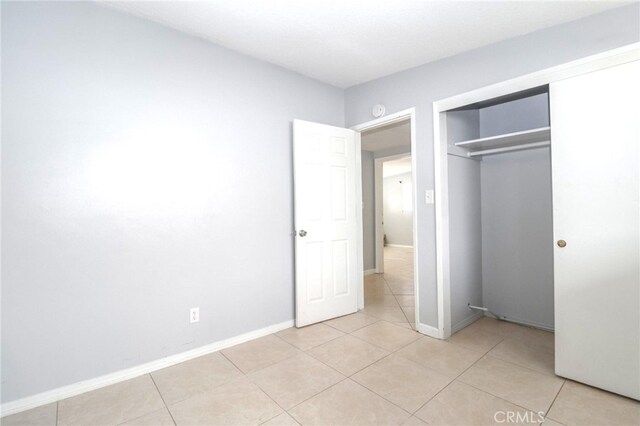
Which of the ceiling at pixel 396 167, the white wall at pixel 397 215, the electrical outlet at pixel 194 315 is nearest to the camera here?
the electrical outlet at pixel 194 315

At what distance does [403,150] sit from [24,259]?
523 cm

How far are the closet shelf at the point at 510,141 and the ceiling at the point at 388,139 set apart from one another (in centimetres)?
154

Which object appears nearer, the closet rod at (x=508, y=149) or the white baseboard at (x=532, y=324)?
the closet rod at (x=508, y=149)

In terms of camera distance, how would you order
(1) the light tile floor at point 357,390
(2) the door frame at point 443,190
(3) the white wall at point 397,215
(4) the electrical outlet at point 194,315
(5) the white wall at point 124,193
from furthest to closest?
(3) the white wall at point 397,215 → (2) the door frame at point 443,190 → (4) the electrical outlet at point 194,315 → (5) the white wall at point 124,193 → (1) the light tile floor at point 357,390

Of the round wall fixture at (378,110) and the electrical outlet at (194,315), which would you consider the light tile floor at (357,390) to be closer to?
the electrical outlet at (194,315)

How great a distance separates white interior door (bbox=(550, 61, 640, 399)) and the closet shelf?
A: 390 mm

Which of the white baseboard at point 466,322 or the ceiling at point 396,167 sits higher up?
the ceiling at point 396,167

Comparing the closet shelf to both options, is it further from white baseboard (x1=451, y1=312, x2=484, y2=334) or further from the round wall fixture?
white baseboard (x1=451, y1=312, x2=484, y2=334)

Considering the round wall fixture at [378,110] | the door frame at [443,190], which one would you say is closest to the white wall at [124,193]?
the round wall fixture at [378,110]

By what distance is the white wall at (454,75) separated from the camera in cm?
199

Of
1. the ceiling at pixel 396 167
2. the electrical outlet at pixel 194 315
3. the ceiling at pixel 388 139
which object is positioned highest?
the ceiling at pixel 396 167

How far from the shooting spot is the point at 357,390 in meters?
1.91

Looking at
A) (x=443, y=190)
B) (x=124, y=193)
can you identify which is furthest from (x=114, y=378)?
(x=443, y=190)

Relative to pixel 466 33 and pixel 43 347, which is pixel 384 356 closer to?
pixel 43 347
